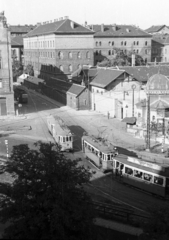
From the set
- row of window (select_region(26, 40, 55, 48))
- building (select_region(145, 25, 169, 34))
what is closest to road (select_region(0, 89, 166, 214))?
row of window (select_region(26, 40, 55, 48))

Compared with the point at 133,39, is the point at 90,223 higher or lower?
lower

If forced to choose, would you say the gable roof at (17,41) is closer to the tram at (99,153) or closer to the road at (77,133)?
the road at (77,133)

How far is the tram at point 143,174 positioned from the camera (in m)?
24.1

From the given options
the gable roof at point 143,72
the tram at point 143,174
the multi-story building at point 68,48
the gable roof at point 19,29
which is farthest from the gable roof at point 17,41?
the tram at point 143,174

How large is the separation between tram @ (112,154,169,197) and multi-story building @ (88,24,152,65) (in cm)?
7742

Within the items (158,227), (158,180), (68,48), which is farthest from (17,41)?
(158,227)

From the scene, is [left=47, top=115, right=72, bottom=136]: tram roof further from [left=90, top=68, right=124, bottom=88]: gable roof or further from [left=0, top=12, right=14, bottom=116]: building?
[left=90, top=68, right=124, bottom=88]: gable roof

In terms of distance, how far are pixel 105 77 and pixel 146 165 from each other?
121 feet

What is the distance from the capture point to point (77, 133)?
139 ft

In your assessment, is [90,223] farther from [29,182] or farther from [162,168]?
[162,168]

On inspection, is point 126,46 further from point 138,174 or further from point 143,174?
point 143,174

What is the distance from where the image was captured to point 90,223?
15.1 m

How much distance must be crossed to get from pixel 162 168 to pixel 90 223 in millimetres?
10762

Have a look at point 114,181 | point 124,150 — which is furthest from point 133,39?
point 114,181
